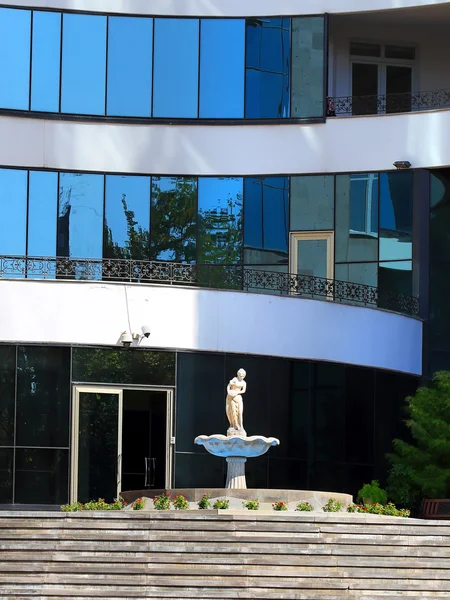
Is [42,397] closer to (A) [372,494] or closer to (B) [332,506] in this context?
(A) [372,494]

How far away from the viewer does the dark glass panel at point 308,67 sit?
129 feet

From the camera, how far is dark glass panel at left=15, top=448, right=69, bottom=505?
34250mm

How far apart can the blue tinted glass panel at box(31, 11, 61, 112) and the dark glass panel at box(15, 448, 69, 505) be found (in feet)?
29.5

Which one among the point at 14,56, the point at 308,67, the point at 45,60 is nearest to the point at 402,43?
the point at 308,67

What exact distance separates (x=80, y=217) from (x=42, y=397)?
18.6ft

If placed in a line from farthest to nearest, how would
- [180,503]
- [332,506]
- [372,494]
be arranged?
[372,494]
[332,506]
[180,503]

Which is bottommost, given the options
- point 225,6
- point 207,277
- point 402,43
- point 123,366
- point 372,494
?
point 372,494

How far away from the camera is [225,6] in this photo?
39.1 metres

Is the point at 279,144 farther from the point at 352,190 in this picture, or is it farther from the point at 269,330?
the point at 269,330

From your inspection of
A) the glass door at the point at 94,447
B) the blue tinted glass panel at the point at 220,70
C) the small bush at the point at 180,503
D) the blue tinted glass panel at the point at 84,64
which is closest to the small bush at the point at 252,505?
the small bush at the point at 180,503

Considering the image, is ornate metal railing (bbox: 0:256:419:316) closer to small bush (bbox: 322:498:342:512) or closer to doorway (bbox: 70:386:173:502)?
doorway (bbox: 70:386:173:502)

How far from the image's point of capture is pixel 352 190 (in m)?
39.1

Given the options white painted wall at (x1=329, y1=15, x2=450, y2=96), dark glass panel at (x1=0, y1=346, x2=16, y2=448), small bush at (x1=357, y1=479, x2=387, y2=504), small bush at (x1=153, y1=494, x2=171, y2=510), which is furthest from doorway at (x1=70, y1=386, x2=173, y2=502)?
white painted wall at (x1=329, y1=15, x2=450, y2=96)

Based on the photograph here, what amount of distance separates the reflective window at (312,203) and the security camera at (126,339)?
20.4 feet
